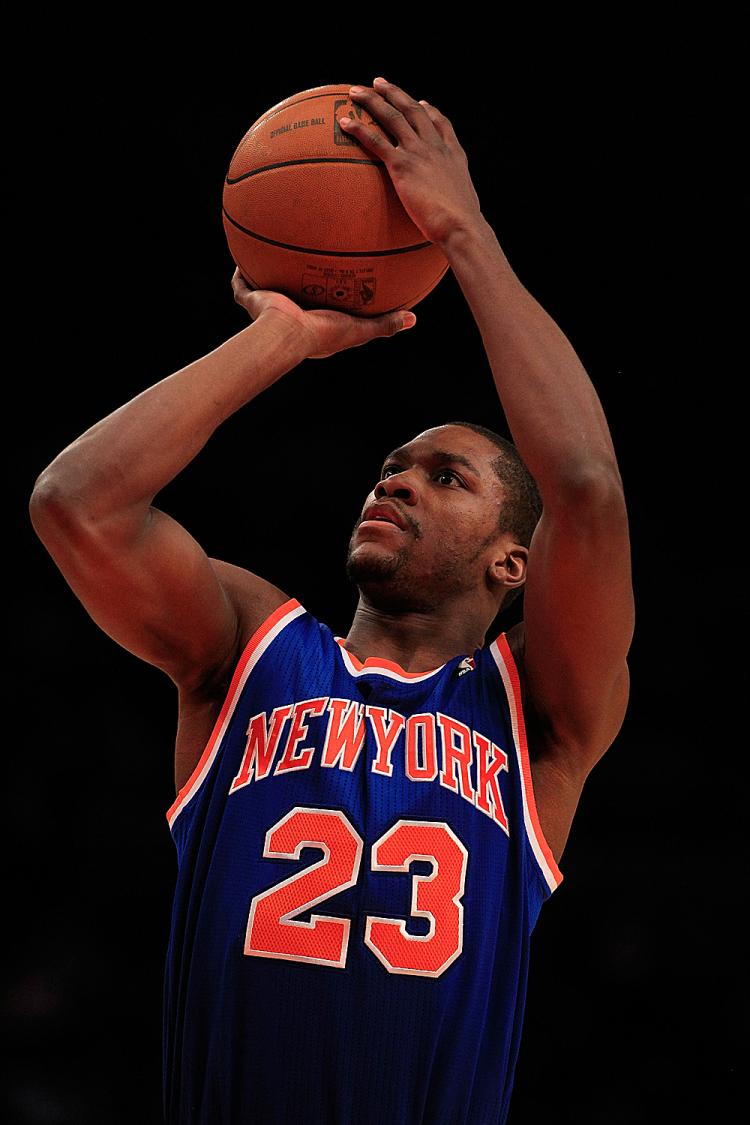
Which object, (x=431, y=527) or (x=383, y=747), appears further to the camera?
(x=431, y=527)

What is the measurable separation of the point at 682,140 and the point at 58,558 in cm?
413

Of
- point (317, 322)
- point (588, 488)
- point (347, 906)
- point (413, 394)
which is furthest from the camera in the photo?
point (413, 394)

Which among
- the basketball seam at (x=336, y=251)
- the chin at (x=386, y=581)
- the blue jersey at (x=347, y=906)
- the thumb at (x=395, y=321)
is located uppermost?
the basketball seam at (x=336, y=251)

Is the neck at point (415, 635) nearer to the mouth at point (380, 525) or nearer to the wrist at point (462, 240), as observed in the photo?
the mouth at point (380, 525)

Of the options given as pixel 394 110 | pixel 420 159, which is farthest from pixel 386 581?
pixel 394 110

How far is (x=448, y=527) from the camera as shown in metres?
2.64

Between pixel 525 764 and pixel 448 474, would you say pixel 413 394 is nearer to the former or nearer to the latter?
pixel 448 474

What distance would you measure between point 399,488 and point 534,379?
53cm

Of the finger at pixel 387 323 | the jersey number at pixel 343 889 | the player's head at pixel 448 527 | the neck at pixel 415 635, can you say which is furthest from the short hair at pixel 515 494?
the jersey number at pixel 343 889

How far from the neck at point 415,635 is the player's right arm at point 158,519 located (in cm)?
29

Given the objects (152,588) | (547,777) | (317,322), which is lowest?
(547,777)

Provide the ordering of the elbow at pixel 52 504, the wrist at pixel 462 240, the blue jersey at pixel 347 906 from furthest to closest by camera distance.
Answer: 1. the wrist at pixel 462 240
2. the elbow at pixel 52 504
3. the blue jersey at pixel 347 906

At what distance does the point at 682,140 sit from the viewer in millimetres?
5332

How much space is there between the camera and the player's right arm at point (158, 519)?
2.12 meters
